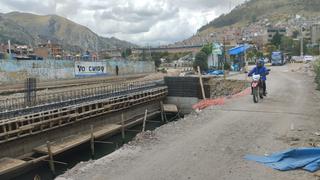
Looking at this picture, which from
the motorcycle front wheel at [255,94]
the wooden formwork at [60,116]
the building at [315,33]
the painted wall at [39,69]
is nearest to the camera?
the wooden formwork at [60,116]

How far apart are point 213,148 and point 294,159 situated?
1916 mm

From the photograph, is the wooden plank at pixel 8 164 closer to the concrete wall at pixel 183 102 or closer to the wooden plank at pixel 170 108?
the wooden plank at pixel 170 108

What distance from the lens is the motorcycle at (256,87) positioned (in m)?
17.5

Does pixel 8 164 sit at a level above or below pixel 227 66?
below

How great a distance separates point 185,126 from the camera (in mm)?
12070

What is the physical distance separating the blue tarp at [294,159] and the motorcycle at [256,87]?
30.0 feet

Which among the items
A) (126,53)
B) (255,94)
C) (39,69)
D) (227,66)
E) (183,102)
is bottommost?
(183,102)

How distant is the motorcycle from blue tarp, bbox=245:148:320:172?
30.0 feet

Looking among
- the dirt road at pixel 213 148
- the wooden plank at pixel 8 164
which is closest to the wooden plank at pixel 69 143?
the wooden plank at pixel 8 164

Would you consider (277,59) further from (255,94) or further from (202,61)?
(255,94)

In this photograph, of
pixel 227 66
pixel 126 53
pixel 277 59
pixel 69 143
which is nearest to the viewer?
pixel 69 143

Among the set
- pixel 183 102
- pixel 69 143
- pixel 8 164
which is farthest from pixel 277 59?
pixel 8 164

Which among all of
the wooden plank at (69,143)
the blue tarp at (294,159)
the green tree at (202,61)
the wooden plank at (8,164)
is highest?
the green tree at (202,61)

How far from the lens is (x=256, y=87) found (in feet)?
57.6
